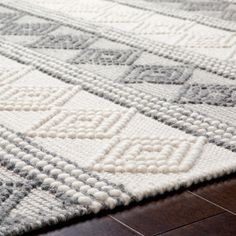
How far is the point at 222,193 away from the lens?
91cm

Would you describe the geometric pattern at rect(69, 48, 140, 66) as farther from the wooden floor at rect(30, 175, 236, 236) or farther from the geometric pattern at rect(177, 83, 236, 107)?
the wooden floor at rect(30, 175, 236, 236)

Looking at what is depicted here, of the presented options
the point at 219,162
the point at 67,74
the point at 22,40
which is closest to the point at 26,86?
the point at 67,74

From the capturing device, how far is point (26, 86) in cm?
129

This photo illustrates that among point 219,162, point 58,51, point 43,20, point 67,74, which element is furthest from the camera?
point 43,20

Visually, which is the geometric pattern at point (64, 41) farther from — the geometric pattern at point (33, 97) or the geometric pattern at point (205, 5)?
the geometric pattern at point (205, 5)

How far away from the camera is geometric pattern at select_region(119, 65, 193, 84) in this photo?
1.36m

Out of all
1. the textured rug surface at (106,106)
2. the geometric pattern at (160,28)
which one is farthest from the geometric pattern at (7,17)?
the geometric pattern at (160,28)

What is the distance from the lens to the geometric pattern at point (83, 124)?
3.49 feet

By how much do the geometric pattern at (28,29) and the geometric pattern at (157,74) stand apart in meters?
0.38

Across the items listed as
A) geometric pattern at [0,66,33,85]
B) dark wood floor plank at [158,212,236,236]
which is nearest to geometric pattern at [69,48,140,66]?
geometric pattern at [0,66,33,85]

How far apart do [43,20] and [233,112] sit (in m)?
0.81

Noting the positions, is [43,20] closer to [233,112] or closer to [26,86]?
[26,86]

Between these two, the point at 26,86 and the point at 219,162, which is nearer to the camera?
the point at 219,162

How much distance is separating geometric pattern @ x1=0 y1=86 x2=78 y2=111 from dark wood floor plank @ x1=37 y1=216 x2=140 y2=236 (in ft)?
1.35
